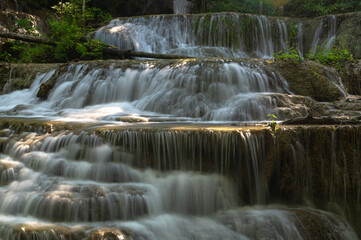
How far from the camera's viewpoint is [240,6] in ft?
68.7

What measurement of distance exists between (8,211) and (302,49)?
12.0m

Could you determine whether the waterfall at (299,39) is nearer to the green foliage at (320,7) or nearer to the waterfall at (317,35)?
the waterfall at (317,35)

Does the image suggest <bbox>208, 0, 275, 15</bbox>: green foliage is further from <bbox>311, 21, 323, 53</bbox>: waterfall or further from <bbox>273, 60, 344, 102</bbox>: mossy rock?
<bbox>273, 60, 344, 102</bbox>: mossy rock

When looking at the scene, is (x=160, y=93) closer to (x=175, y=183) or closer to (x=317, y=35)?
(x=175, y=183)

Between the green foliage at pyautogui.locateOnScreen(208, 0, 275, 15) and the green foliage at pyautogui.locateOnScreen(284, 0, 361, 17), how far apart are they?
8.42ft

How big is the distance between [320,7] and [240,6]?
572 cm

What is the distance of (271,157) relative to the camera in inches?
175

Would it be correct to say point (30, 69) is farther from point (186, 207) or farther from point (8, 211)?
point (186, 207)

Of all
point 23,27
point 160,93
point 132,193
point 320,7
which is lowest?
point 132,193

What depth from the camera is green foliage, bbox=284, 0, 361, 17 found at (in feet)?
52.7

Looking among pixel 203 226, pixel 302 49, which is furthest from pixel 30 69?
pixel 302 49

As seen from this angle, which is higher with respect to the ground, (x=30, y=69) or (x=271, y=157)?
(x=30, y=69)

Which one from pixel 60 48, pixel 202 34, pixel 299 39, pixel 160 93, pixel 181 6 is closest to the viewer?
pixel 160 93

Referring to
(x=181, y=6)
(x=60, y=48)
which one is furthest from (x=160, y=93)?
(x=181, y=6)
